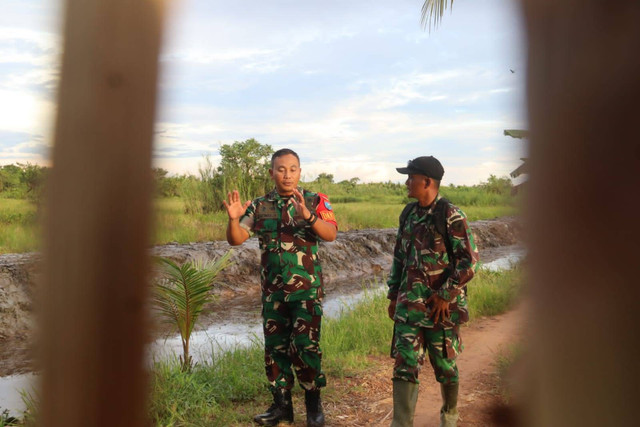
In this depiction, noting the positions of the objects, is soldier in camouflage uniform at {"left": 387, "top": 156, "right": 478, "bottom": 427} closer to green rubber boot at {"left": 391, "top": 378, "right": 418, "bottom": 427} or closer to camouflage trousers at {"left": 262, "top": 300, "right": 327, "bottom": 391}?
green rubber boot at {"left": 391, "top": 378, "right": 418, "bottom": 427}

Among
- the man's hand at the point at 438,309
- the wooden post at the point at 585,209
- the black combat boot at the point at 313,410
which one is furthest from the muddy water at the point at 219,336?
the wooden post at the point at 585,209

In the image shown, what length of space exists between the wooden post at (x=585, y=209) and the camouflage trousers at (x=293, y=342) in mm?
3012

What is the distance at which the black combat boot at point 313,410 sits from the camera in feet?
12.9

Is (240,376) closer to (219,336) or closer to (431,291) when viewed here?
(431,291)

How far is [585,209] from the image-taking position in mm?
735

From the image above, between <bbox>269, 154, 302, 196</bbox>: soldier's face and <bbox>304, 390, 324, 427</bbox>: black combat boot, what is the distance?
52.4 inches

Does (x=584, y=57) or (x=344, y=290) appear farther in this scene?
(x=344, y=290)

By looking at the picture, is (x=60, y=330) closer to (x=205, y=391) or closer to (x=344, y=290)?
(x=205, y=391)

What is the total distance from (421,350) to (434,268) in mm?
486

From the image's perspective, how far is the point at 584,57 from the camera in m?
0.75

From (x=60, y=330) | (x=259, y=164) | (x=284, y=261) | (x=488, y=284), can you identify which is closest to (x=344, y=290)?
(x=488, y=284)

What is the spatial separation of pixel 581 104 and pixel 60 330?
809mm

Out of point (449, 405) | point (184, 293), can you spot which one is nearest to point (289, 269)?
point (449, 405)

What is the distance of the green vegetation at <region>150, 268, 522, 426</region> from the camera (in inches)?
166
